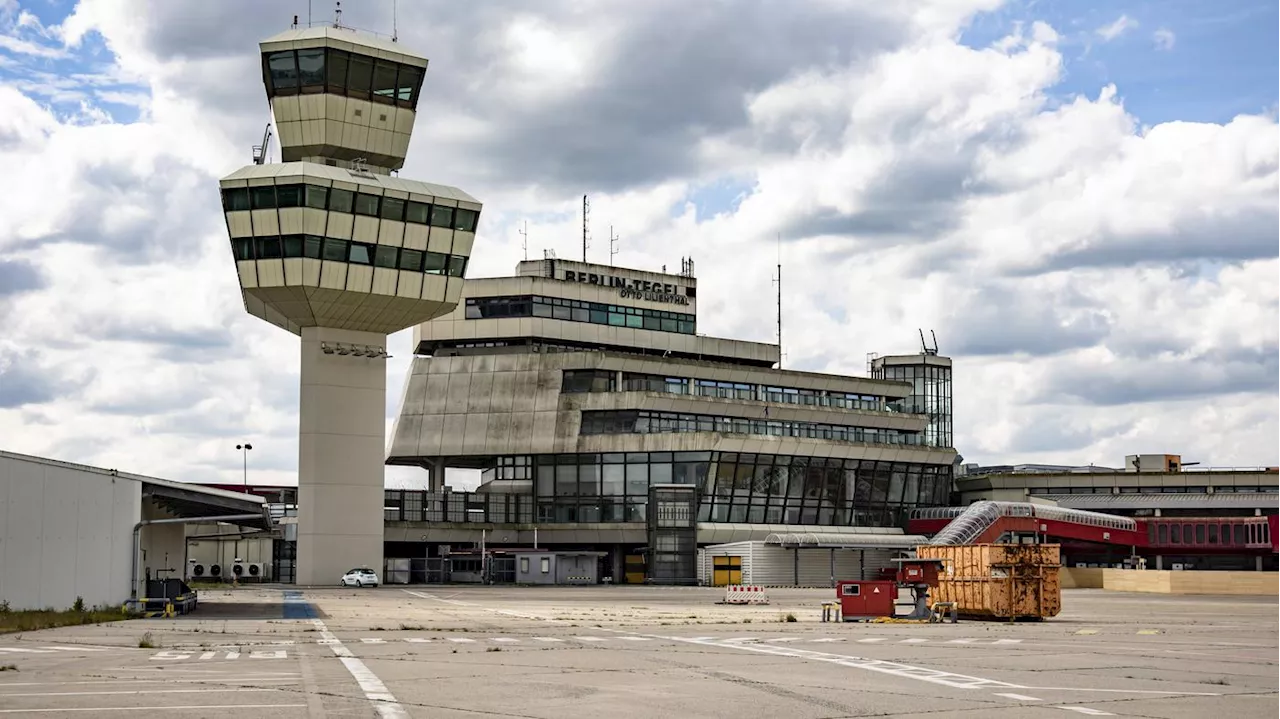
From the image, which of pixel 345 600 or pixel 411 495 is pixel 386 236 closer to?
pixel 411 495

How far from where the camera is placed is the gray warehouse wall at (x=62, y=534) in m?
38.4

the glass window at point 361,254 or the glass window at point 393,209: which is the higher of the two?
the glass window at point 393,209

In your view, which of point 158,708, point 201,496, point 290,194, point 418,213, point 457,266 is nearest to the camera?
point 158,708

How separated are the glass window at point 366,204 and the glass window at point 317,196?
2.00 m

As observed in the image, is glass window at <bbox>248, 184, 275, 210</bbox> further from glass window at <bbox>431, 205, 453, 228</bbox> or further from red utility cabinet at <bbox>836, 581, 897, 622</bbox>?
red utility cabinet at <bbox>836, 581, 897, 622</bbox>

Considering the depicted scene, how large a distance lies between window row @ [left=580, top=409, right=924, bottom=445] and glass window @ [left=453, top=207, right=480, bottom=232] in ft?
67.4

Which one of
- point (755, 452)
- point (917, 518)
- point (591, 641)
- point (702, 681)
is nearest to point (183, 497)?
point (591, 641)

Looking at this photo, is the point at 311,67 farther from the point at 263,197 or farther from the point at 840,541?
the point at 840,541

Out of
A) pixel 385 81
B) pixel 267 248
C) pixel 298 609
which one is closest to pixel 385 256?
pixel 267 248

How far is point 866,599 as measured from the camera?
42969 mm

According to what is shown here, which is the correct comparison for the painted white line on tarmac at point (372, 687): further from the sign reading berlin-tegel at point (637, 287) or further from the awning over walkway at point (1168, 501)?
the awning over walkway at point (1168, 501)

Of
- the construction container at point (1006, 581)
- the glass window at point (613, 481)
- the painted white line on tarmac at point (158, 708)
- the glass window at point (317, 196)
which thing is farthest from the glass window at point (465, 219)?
the painted white line on tarmac at point (158, 708)

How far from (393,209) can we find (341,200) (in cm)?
337

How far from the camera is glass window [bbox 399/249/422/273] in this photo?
85.1m
